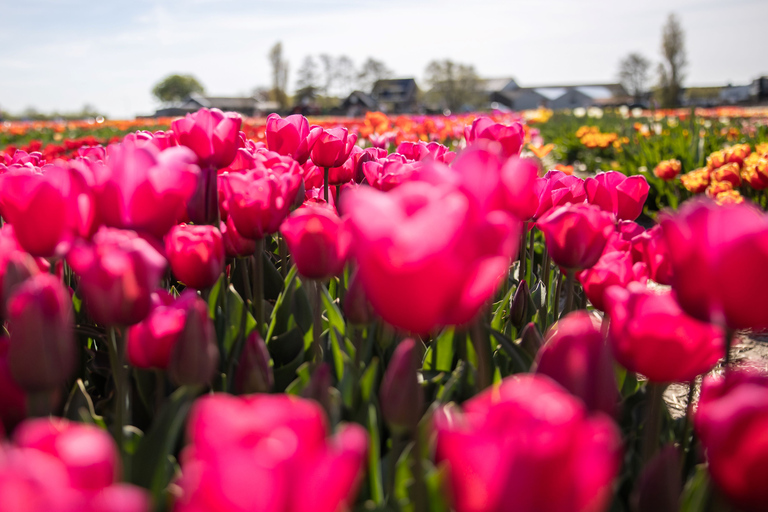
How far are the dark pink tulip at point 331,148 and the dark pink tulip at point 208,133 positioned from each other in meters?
0.41

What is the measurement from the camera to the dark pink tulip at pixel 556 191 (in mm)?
1605

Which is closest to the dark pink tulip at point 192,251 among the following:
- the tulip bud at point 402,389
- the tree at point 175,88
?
the tulip bud at point 402,389

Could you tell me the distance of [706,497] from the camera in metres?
0.94

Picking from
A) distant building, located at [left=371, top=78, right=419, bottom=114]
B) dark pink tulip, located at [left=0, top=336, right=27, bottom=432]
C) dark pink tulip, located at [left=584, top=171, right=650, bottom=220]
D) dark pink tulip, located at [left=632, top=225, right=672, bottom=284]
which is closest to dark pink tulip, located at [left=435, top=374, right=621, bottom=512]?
dark pink tulip, located at [left=632, top=225, right=672, bottom=284]

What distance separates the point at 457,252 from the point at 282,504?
1.11 feet

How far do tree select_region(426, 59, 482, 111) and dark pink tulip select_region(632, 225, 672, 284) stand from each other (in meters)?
75.9

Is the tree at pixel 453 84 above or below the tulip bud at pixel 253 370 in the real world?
above

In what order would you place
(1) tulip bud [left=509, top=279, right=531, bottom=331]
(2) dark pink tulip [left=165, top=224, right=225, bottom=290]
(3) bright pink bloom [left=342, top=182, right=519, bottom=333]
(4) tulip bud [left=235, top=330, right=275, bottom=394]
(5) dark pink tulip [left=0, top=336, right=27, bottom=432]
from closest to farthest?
(3) bright pink bloom [left=342, top=182, right=519, bottom=333] < (5) dark pink tulip [left=0, top=336, right=27, bottom=432] < (4) tulip bud [left=235, top=330, right=275, bottom=394] < (2) dark pink tulip [left=165, top=224, right=225, bottom=290] < (1) tulip bud [left=509, top=279, right=531, bottom=331]

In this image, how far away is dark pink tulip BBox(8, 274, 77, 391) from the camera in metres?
0.88

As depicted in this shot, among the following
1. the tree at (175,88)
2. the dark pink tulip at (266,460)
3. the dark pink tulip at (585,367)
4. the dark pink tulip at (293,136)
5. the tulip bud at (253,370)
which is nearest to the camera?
the dark pink tulip at (266,460)

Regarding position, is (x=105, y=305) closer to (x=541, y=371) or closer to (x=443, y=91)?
(x=541, y=371)

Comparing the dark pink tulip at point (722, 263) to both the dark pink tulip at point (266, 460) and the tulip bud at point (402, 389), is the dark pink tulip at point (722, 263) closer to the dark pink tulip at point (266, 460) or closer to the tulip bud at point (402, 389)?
the tulip bud at point (402, 389)

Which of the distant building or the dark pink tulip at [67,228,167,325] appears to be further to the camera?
the distant building

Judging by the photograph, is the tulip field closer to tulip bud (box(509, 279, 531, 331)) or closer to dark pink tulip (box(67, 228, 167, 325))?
dark pink tulip (box(67, 228, 167, 325))
